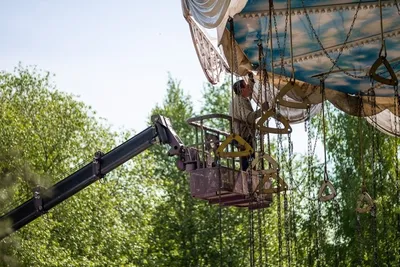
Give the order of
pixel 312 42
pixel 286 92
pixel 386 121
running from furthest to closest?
1. pixel 386 121
2. pixel 312 42
3. pixel 286 92

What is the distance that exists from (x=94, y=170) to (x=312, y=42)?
5.44 meters

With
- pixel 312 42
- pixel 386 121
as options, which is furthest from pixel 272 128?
pixel 386 121

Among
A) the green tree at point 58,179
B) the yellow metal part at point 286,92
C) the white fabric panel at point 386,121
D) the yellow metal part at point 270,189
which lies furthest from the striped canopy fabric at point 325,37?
the green tree at point 58,179

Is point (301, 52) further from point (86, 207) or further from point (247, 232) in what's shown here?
point (247, 232)

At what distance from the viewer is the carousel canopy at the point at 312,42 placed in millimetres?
14680

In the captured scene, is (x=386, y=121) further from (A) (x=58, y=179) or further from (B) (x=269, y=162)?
(A) (x=58, y=179)

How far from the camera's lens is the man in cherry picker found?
1662cm

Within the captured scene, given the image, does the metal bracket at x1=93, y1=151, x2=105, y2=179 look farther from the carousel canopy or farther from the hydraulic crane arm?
the carousel canopy

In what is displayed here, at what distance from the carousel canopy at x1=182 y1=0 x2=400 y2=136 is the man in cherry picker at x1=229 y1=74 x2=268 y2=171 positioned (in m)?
0.25

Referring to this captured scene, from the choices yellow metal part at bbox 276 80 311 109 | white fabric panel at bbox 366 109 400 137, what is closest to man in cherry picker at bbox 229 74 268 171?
yellow metal part at bbox 276 80 311 109

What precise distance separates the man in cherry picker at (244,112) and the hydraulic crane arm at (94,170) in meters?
1.38

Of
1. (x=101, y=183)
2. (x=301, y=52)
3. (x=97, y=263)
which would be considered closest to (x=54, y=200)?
(x=301, y=52)

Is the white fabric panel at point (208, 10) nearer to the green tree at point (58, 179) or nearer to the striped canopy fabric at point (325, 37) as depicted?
the striped canopy fabric at point (325, 37)

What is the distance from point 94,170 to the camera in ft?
65.0
